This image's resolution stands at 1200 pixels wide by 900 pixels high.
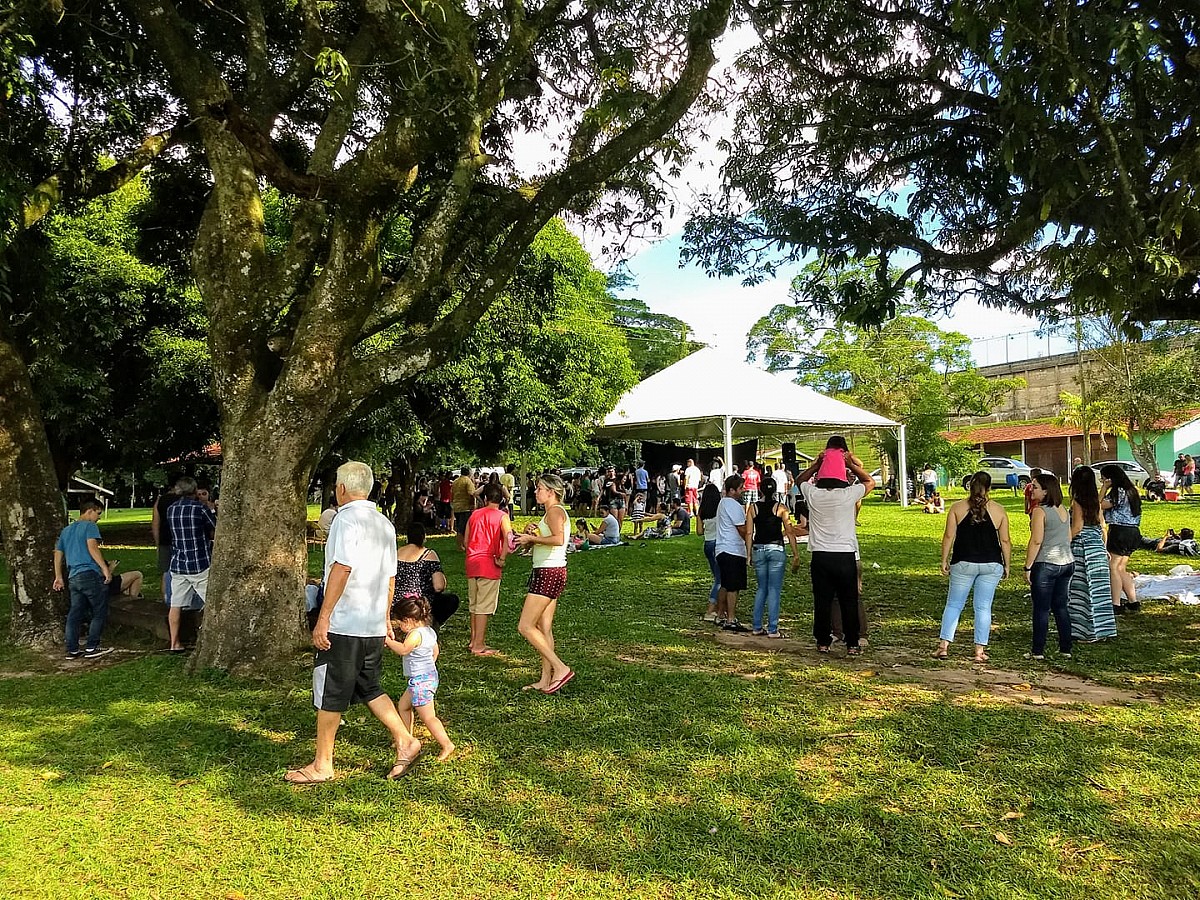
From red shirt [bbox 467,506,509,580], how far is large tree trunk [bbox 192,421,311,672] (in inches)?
60.6

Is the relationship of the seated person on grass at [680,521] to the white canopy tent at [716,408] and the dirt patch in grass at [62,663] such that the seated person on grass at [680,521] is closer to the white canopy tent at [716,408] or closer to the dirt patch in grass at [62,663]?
the white canopy tent at [716,408]

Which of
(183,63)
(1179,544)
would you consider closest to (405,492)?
(183,63)

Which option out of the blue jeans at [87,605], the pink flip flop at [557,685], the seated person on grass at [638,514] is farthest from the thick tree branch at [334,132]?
the seated person on grass at [638,514]

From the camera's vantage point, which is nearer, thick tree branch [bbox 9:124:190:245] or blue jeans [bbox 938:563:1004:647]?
blue jeans [bbox 938:563:1004:647]

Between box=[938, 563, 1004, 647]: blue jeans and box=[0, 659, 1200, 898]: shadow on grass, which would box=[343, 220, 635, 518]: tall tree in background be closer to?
box=[938, 563, 1004, 647]: blue jeans

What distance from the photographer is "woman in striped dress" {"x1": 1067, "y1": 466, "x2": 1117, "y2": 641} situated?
722 cm

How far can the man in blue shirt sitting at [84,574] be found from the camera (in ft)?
23.5

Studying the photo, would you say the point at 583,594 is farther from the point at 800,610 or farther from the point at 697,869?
the point at 697,869

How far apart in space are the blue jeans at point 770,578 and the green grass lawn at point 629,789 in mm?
1019

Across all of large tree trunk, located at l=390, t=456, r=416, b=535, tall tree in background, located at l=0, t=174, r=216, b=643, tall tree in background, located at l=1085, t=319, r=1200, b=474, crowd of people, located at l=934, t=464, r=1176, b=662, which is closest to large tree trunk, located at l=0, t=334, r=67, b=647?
tall tree in background, located at l=0, t=174, r=216, b=643

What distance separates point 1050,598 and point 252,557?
6.52 meters

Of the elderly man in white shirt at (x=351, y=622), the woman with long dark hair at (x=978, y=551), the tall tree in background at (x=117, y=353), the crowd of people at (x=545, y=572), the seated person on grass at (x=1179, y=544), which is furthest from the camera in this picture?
the tall tree in background at (x=117, y=353)

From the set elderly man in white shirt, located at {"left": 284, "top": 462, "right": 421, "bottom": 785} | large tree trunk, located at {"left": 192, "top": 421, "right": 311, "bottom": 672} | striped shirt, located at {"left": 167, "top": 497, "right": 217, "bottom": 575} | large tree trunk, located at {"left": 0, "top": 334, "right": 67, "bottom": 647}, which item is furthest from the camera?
large tree trunk, located at {"left": 0, "top": 334, "right": 67, "bottom": 647}

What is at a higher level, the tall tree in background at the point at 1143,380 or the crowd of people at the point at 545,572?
the tall tree in background at the point at 1143,380
